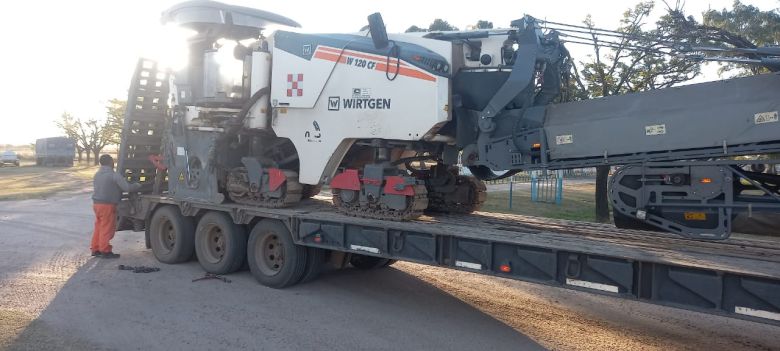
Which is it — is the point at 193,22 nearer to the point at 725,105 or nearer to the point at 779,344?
the point at 725,105

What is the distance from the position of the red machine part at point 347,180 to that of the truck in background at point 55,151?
51.9m

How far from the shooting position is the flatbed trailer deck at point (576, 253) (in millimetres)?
4828

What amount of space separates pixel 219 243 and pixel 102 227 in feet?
7.82

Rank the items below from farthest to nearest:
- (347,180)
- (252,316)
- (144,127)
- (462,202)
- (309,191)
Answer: (144,127), (309,191), (462,202), (347,180), (252,316)

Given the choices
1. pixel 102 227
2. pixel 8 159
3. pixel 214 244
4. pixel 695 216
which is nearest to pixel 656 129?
pixel 695 216

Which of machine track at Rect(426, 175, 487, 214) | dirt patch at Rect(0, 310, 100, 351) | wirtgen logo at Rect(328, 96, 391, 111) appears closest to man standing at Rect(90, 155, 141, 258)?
dirt patch at Rect(0, 310, 100, 351)

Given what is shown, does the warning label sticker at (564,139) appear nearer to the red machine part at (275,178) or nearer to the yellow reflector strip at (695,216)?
the yellow reflector strip at (695,216)

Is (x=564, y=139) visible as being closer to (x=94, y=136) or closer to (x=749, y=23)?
(x=749, y=23)

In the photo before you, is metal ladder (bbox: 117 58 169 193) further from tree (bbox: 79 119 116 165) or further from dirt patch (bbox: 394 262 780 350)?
tree (bbox: 79 119 116 165)

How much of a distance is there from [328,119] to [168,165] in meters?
3.51

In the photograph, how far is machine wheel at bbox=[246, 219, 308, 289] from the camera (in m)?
7.99

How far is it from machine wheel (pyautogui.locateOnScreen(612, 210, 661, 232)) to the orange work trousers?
26.4 ft

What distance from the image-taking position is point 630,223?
20.7ft

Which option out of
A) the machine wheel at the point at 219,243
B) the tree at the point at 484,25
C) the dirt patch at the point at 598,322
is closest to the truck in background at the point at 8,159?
the machine wheel at the point at 219,243
